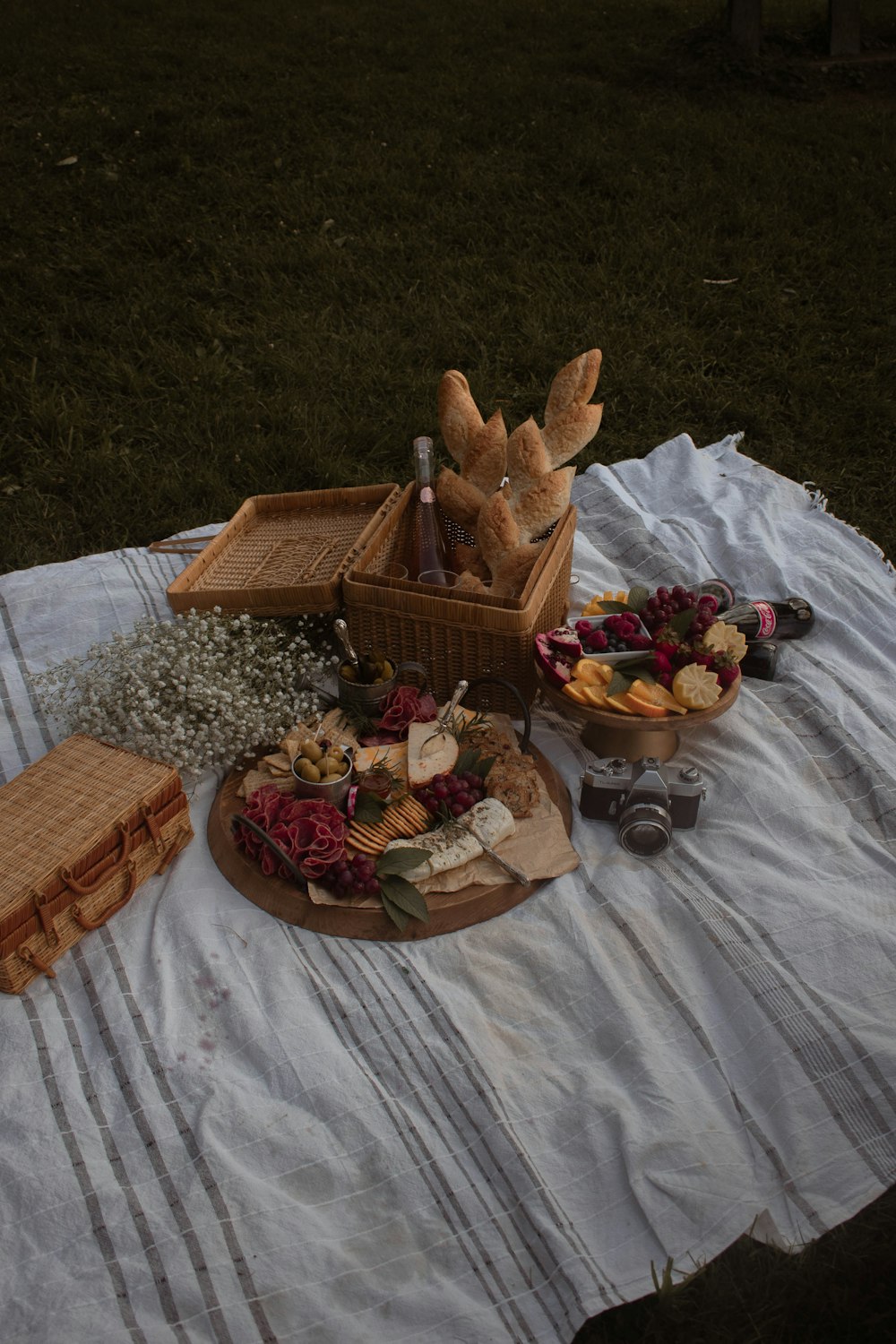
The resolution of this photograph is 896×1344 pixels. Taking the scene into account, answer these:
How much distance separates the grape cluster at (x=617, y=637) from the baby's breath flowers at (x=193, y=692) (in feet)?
2.48

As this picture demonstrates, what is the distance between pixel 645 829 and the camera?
251cm

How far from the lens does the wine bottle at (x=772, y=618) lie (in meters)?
3.13

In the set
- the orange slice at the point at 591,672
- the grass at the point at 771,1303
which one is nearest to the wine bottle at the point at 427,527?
the orange slice at the point at 591,672

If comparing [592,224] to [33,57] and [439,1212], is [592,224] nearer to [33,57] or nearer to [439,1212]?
[33,57]

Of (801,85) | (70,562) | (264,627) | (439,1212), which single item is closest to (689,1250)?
(439,1212)

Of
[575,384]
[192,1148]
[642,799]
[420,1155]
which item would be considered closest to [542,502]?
[575,384]

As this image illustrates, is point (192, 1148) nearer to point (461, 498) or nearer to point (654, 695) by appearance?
point (654, 695)

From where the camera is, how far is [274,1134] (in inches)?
80.2

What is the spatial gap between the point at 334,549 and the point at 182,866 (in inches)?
43.3

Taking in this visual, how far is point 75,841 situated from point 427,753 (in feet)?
2.83

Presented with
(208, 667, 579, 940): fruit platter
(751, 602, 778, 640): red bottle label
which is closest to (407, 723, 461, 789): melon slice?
(208, 667, 579, 940): fruit platter

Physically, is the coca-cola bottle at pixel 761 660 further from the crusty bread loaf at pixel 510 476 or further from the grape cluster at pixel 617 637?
the crusty bread loaf at pixel 510 476

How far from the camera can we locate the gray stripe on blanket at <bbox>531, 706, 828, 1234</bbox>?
78.3 inches

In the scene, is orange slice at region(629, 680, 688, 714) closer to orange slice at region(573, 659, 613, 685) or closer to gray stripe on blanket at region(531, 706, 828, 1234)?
orange slice at region(573, 659, 613, 685)
